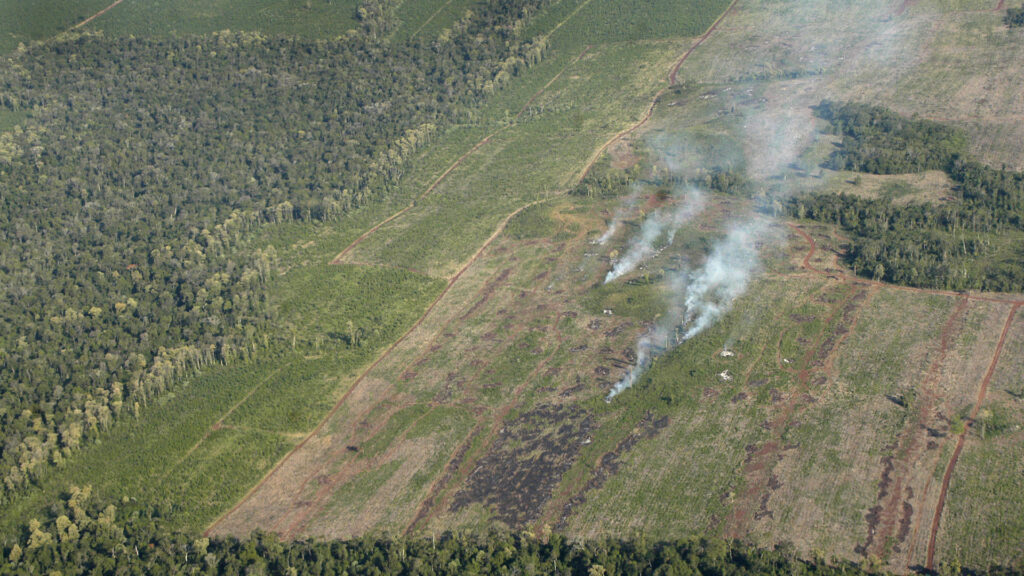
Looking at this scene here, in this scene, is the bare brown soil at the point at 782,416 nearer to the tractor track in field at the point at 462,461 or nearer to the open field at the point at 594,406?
the open field at the point at 594,406

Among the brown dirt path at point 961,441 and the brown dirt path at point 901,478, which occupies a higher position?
the brown dirt path at point 901,478

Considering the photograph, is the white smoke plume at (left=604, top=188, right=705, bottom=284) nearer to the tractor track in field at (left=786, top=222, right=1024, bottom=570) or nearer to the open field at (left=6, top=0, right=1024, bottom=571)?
the open field at (left=6, top=0, right=1024, bottom=571)

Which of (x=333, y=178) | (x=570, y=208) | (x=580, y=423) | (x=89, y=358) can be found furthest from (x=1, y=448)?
(x=570, y=208)

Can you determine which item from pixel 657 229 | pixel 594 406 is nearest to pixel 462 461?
pixel 594 406

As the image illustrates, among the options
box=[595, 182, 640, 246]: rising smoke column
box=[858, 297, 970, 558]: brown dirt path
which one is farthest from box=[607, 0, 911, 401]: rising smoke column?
box=[858, 297, 970, 558]: brown dirt path

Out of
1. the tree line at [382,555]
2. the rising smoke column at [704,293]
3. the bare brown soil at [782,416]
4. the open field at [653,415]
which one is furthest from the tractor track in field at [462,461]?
the bare brown soil at [782,416]
